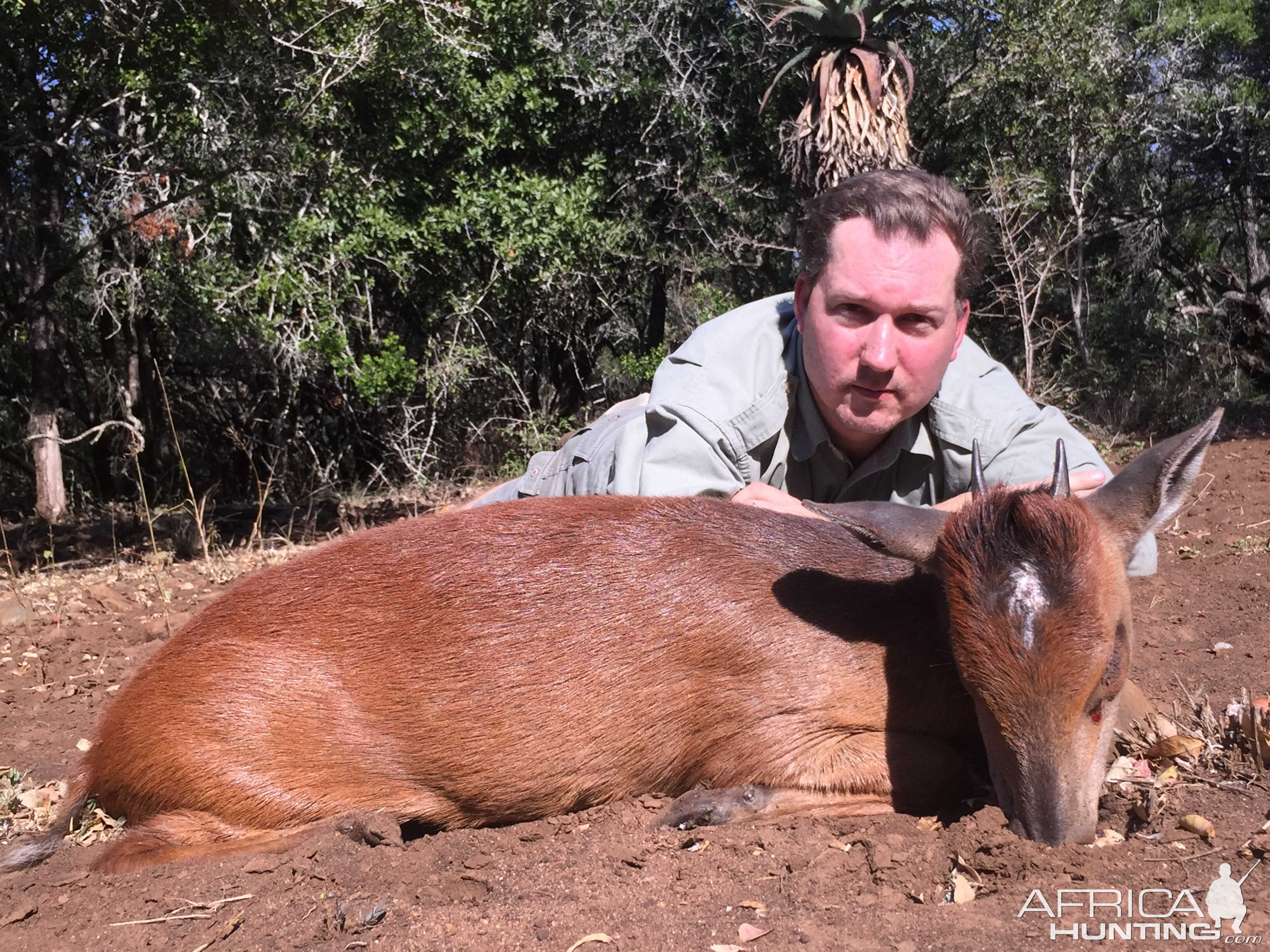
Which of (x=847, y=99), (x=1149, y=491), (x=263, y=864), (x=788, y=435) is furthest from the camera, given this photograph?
(x=847, y=99)

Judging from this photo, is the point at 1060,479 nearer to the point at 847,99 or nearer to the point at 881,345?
the point at 881,345

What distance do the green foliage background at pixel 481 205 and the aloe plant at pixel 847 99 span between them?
1193 mm

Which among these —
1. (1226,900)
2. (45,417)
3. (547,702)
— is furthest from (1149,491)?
(45,417)

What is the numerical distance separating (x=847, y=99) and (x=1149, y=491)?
7.23 m

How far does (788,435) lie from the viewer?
4.44 meters

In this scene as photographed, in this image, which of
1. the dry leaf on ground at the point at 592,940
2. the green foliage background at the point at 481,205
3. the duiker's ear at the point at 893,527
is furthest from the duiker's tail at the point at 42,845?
the green foliage background at the point at 481,205

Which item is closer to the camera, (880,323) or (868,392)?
(880,323)

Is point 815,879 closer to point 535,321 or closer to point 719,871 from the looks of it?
point 719,871

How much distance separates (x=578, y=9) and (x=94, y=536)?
8.18 m

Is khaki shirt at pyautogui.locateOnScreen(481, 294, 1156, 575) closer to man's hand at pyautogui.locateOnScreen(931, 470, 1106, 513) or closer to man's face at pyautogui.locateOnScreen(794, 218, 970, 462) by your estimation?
man's hand at pyautogui.locateOnScreen(931, 470, 1106, 513)

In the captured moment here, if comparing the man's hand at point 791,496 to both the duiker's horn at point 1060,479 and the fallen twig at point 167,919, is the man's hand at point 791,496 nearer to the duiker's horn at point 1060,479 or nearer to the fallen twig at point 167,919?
the duiker's horn at point 1060,479

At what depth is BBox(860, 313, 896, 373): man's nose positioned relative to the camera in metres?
3.84

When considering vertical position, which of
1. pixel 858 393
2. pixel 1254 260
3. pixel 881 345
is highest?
pixel 1254 260

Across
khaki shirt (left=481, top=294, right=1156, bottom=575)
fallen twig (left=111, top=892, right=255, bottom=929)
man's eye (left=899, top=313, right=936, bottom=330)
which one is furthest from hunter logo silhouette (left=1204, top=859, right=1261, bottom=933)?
fallen twig (left=111, top=892, right=255, bottom=929)
